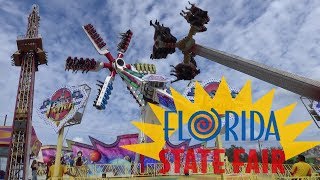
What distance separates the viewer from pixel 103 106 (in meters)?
30.7

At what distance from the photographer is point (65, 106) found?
26797 mm

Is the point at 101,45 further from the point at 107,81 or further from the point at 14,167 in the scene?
the point at 14,167

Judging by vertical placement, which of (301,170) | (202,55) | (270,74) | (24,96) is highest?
(24,96)

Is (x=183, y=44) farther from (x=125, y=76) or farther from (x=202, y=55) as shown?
(x=125, y=76)

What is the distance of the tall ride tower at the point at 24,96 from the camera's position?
34969 mm

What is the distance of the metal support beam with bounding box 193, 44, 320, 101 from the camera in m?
7.88

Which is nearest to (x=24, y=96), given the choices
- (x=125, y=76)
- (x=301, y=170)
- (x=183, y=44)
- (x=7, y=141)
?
(x=7, y=141)

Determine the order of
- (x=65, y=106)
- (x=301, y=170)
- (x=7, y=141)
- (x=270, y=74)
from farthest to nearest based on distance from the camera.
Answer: (x=7, y=141) → (x=65, y=106) → (x=301, y=170) → (x=270, y=74)

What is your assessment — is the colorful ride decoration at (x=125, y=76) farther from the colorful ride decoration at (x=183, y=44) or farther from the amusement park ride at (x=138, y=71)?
the colorful ride decoration at (x=183, y=44)

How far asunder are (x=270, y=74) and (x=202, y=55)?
10.1ft

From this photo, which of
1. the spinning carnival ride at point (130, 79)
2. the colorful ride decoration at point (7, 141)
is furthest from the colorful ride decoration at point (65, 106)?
the colorful ride decoration at point (7, 141)

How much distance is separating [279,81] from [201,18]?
3.19m

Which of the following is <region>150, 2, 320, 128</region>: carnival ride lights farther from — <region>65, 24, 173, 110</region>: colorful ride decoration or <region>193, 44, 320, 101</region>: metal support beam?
<region>65, 24, 173, 110</region>: colorful ride decoration

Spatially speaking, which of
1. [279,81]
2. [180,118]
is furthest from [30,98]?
[279,81]
